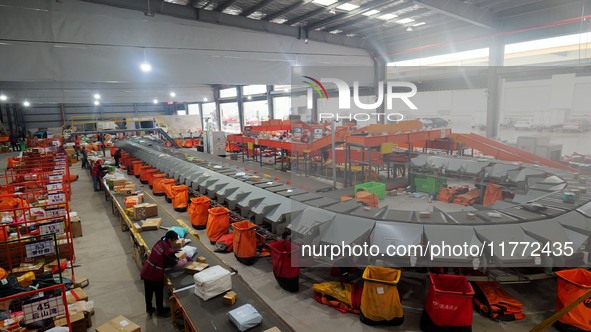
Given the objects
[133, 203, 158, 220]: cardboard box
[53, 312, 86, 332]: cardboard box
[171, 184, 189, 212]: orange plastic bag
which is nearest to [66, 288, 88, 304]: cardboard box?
[53, 312, 86, 332]: cardboard box

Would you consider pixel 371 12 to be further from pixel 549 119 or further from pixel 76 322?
pixel 76 322

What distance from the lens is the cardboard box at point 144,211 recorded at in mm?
6734

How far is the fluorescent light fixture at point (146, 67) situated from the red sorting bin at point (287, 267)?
672 centimetres

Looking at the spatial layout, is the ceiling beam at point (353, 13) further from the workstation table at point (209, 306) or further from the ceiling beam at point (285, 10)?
the workstation table at point (209, 306)

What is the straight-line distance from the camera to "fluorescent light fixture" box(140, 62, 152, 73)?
9057mm

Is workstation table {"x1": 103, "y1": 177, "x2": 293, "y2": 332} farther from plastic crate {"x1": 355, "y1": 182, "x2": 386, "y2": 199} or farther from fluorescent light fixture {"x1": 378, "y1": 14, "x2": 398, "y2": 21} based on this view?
fluorescent light fixture {"x1": 378, "y1": 14, "x2": 398, "y2": 21}

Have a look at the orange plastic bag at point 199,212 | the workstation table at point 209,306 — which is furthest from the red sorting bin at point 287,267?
the orange plastic bag at point 199,212

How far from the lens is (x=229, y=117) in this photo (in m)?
31.5

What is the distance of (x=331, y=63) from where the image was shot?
1450cm

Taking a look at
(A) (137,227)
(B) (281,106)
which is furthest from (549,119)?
(B) (281,106)

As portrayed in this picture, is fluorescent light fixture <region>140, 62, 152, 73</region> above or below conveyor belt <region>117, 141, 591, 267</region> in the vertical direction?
above

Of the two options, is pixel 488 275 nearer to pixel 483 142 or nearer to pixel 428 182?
pixel 428 182

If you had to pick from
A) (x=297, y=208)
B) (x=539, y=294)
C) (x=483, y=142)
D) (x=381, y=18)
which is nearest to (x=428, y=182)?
(x=483, y=142)

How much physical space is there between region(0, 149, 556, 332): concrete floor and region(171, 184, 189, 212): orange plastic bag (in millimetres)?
1920
